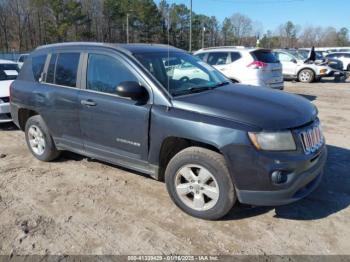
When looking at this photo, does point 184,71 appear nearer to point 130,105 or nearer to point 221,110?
point 130,105

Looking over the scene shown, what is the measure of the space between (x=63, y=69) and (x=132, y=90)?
1648 mm

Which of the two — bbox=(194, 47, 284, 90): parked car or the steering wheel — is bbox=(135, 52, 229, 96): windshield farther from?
bbox=(194, 47, 284, 90): parked car

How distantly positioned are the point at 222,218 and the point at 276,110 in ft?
4.17

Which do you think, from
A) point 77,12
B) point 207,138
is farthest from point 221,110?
point 77,12

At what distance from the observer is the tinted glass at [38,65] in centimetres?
527

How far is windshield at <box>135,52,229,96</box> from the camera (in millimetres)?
4031

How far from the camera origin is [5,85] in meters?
8.31

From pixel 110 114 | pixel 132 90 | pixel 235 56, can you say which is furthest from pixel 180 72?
pixel 235 56

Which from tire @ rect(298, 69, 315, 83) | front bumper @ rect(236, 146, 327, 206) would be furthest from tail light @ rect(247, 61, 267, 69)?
tire @ rect(298, 69, 315, 83)

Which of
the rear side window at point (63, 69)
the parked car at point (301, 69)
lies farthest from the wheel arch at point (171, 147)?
the parked car at point (301, 69)

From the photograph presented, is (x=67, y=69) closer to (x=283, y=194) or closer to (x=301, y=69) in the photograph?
(x=283, y=194)

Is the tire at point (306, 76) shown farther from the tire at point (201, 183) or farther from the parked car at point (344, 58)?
the tire at point (201, 183)

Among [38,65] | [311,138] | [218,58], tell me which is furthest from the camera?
[218,58]

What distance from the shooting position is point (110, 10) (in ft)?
235
